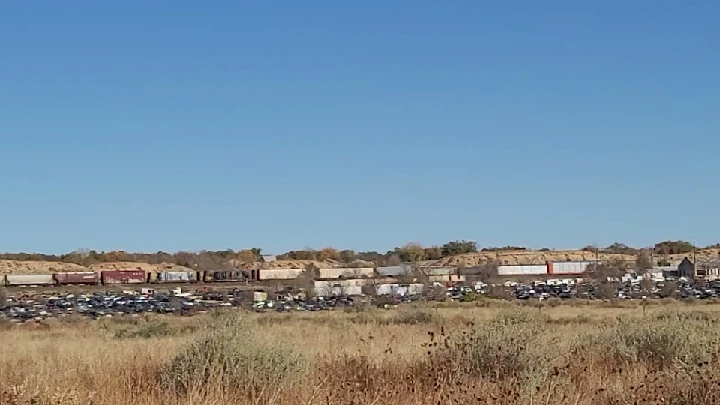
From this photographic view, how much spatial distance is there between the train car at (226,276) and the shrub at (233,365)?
4071 inches

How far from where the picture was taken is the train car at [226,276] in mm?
115713

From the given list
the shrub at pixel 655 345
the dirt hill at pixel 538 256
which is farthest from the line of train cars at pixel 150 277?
A: the shrub at pixel 655 345

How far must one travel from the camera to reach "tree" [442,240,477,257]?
17804cm

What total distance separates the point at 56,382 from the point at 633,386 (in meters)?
5.66

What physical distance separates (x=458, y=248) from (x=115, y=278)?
83415 mm

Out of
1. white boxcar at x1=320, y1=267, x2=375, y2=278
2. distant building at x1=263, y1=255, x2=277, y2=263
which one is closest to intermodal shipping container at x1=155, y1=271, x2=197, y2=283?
white boxcar at x1=320, y1=267, x2=375, y2=278

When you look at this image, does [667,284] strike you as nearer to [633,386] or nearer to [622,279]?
[622,279]

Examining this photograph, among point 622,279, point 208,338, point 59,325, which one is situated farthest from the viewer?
point 622,279

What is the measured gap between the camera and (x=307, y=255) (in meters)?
182

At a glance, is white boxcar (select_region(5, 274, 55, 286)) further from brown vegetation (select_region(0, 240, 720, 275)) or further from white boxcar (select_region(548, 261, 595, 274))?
white boxcar (select_region(548, 261, 595, 274))

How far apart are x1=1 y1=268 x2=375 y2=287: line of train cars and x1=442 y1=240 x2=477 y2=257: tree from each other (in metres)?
55.1

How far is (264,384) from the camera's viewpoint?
956cm

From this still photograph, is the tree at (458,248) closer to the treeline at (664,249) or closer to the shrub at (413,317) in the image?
the treeline at (664,249)

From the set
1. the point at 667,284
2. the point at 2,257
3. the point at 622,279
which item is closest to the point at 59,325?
the point at 667,284
